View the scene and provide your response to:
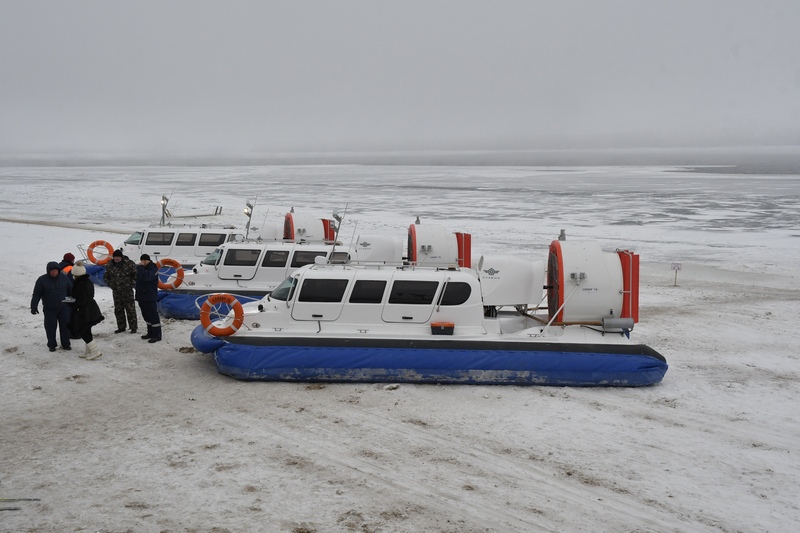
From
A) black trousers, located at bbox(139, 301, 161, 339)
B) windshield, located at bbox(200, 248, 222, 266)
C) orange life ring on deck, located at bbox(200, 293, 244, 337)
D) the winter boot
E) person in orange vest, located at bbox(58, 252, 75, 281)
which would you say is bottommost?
the winter boot

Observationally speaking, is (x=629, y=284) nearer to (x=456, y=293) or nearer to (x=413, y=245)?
(x=456, y=293)

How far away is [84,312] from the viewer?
945 centimetres

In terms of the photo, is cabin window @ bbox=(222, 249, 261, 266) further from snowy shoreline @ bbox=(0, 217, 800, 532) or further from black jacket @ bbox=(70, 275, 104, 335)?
black jacket @ bbox=(70, 275, 104, 335)

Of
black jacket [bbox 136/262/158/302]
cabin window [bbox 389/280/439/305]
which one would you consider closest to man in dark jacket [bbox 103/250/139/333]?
black jacket [bbox 136/262/158/302]

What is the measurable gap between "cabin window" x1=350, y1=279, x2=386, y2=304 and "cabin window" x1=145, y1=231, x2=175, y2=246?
7394 mm

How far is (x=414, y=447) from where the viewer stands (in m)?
6.84

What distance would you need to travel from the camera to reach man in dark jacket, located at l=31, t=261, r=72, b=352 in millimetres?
9500

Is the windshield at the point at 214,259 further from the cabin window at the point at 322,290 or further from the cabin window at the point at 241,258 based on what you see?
the cabin window at the point at 322,290

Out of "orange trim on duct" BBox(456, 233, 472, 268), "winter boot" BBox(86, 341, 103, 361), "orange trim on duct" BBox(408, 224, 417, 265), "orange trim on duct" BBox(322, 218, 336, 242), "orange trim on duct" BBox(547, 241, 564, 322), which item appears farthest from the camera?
"orange trim on duct" BBox(322, 218, 336, 242)

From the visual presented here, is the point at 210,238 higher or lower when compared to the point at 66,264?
lower

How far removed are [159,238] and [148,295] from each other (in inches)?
208

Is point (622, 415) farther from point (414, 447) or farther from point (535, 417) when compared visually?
point (414, 447)

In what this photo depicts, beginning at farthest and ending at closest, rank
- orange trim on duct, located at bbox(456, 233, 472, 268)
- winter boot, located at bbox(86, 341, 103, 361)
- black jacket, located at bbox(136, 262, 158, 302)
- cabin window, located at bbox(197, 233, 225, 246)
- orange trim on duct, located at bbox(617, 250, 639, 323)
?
cabin window, located at bbox(197, 233, 225, 246) → orange trim on duct, located at bbox(456, 233, 472, 268) → black jacket, located at bbox(136, 262, 158, 302) → winter boot, located at bbox(86, 341, 103, 361) → orange trim on duct, located at bbox(617, 250, 639, 323)

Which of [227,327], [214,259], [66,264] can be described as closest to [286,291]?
[227,327]
